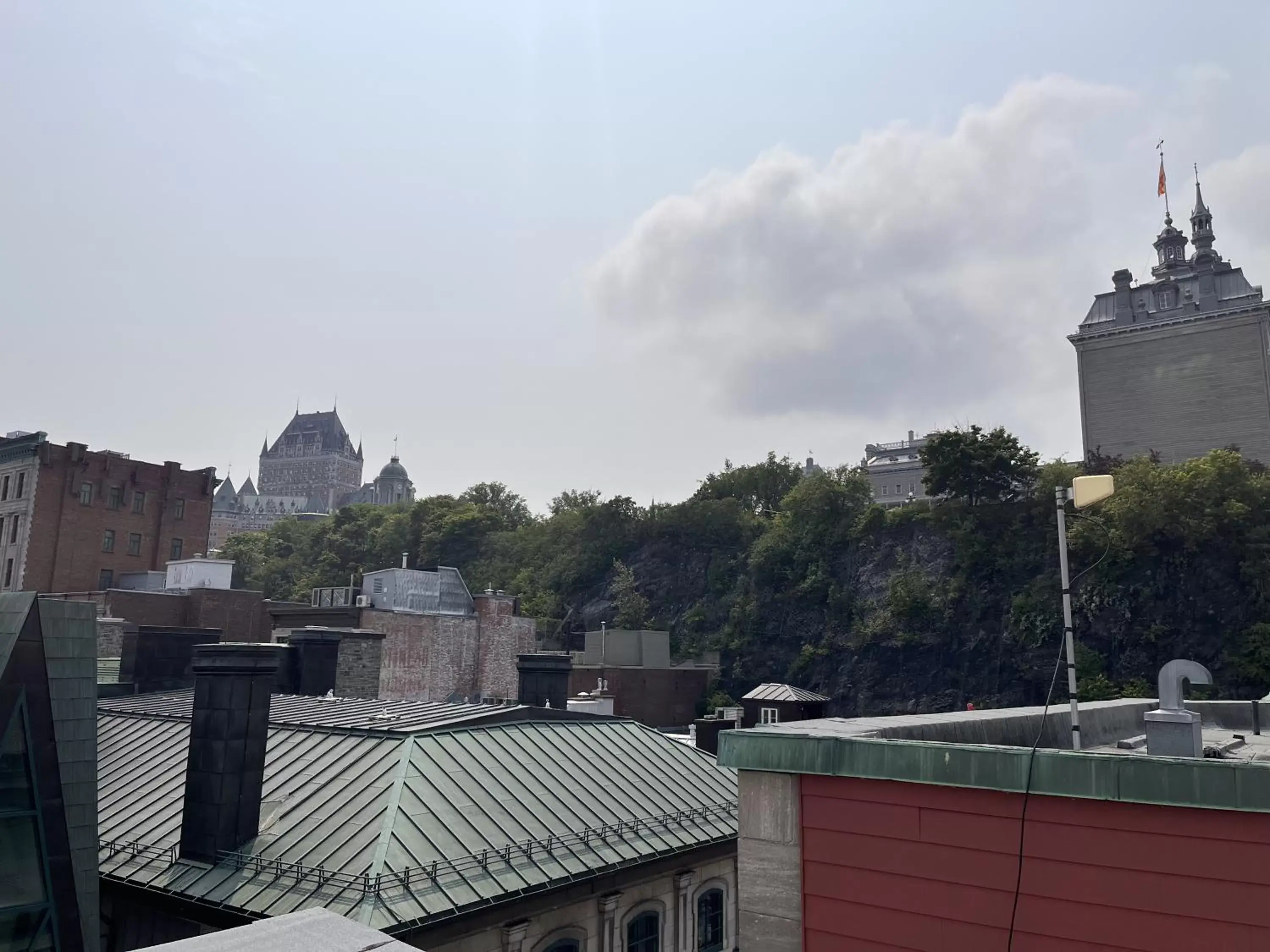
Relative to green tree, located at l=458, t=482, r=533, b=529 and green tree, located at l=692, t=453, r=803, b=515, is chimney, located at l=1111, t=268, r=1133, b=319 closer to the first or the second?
green tree, located at l=692, t=453, r=803, b=515

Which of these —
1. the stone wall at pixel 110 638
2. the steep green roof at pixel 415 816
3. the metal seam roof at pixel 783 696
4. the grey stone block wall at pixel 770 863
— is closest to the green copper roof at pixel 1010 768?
the grey stone block wall at pixel 770 863

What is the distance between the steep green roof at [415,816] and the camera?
1252cm

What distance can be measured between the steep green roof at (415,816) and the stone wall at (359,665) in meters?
17.2

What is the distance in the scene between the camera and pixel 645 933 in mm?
16062

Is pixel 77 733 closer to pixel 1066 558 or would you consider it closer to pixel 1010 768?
pixel 1010 768

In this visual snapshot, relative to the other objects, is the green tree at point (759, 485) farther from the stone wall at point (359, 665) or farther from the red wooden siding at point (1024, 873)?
the red wooden siding at point (1024, 873)

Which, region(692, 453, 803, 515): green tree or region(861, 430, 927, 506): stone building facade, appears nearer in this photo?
region(692, 453, 803, 515): green tree

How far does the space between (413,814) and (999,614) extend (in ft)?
176

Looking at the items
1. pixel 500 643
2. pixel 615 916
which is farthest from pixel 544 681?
pixel 500 643

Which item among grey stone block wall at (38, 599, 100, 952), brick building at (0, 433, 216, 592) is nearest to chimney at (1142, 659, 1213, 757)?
grey stone block wall at (38, 599, 100, 952)

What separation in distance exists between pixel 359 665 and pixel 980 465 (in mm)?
44021

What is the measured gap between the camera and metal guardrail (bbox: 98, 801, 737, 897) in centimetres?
1216

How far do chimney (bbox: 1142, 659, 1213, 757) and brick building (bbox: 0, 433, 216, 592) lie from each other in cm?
6286

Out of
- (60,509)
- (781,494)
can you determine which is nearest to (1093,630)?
(781,494)
